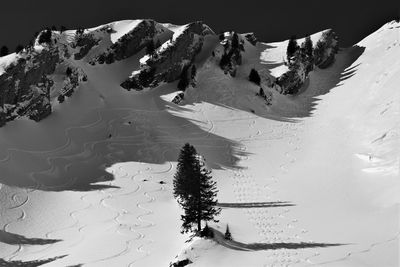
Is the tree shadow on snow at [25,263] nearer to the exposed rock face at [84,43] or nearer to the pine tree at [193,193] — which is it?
the pine tree at [193,193]

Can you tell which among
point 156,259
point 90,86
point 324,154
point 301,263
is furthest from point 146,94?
point 301,263

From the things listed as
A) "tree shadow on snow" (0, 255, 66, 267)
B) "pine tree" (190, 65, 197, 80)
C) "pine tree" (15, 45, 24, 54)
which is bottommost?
"tree shadow on snow" (0, 255, 66, 267)

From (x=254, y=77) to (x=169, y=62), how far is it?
1888 cm

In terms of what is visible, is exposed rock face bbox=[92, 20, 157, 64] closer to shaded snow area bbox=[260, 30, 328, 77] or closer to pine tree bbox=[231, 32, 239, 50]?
pine tree bbox=[231, 32, 239, 50]

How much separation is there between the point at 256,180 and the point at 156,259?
25892mm

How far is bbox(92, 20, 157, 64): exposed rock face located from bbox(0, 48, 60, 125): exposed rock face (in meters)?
19.1

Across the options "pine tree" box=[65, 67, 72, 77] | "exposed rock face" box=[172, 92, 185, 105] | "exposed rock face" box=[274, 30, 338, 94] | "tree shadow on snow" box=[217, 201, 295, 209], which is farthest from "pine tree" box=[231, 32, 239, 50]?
"tree shadow on snow" box=[217, 201, 295, 209]

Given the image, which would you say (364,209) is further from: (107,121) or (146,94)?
(146,94)

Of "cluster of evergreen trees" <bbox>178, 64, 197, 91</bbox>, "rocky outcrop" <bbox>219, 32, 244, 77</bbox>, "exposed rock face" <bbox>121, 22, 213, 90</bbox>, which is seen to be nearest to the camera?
"exposed rock face" <bbox>121, 22, 213, 90</bbox>

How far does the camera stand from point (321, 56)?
11869 cm

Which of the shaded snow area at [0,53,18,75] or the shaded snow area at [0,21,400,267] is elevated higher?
the shaded snow area at [0,53,18,75]

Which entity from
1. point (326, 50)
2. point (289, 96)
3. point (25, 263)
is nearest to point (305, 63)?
point (326, 50)

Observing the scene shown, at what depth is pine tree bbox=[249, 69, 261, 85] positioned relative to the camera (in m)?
101

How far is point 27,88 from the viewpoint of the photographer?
7762 cm
